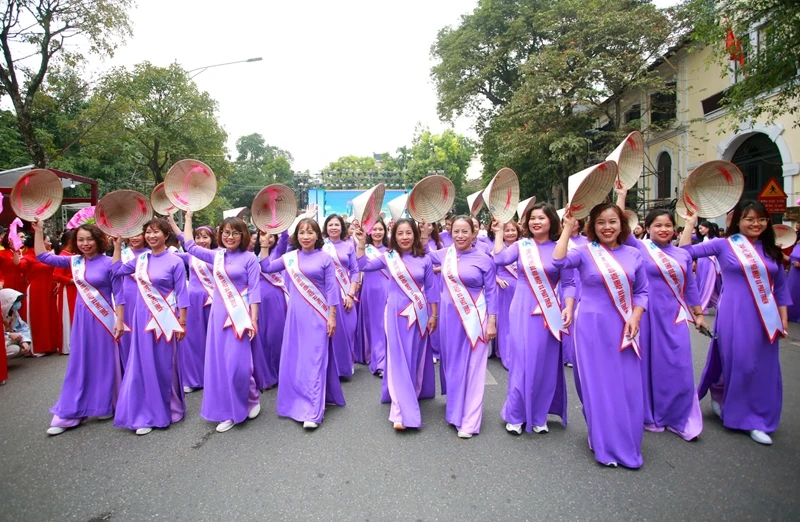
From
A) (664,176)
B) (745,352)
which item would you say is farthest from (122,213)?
(664,176)

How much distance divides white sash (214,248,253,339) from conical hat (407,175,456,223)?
156cm

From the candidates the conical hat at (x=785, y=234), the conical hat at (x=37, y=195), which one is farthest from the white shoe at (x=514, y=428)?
the conical hat at (x=785, y=234)

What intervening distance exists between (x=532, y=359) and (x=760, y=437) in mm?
1631

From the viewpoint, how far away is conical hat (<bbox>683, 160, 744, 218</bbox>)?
384 centimetres

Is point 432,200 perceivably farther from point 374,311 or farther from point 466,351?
point 374,311

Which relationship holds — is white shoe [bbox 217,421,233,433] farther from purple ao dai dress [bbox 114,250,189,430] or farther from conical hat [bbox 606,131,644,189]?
conical hat [bbox 606,131,644,189]

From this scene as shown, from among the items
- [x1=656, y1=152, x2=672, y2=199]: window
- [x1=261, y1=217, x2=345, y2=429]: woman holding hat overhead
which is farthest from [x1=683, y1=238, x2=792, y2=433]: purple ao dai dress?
[x1=656, y1=152, x2=672, y2=199]: window

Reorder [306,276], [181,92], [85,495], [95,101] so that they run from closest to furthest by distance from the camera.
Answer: [85,495] → [306,276] → [95,101] → [181,92]

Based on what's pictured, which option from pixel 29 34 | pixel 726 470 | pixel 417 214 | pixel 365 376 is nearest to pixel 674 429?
pixel 726 470

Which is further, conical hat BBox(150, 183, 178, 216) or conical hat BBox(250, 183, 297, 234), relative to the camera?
conical hat BBox(150, 183, 178, 216)

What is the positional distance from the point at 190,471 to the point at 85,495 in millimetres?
566

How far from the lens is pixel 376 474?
3137mm

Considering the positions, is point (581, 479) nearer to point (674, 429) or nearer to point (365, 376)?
point (674, 429)

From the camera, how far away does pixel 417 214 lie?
4.29 metres
